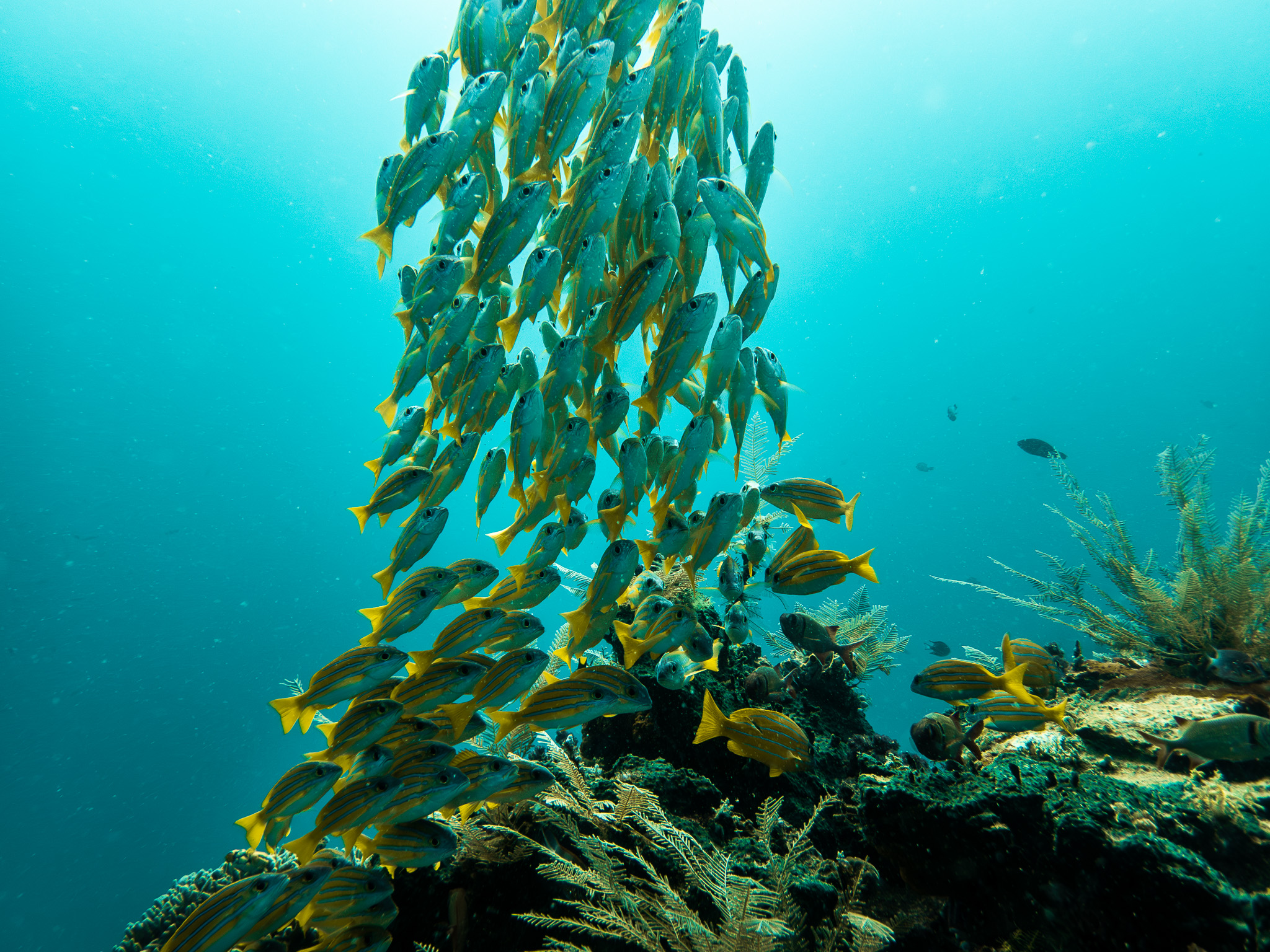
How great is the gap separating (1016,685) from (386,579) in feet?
11.2

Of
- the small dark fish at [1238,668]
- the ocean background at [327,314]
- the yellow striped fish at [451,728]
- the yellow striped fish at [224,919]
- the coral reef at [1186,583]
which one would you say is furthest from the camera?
the ocean background at [327,314]

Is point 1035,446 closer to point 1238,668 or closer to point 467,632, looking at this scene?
point 1238,668

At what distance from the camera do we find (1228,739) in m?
2.38

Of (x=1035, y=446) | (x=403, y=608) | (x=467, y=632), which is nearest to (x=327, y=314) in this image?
(x=1035, y=446)

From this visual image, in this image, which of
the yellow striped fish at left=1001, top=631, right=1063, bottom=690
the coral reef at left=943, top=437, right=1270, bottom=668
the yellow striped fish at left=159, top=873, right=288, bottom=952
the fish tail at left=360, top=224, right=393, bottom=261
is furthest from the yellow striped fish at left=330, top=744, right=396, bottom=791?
the coral reef at left=943, top=437, right=1270, bottom=668

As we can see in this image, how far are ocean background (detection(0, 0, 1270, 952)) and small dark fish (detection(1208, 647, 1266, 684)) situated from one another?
98.0ft

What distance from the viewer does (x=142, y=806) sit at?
34000 millimetres

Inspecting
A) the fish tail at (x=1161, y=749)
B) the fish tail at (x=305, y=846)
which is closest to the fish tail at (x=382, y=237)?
the fish tail at (x=305, y=846)

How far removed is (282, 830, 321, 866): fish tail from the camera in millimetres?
1932

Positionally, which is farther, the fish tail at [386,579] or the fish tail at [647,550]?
the fish tail at [386,579]

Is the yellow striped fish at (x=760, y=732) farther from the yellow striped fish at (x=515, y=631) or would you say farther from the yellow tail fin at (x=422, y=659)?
the yellow tail fin at (x=422, y=659)

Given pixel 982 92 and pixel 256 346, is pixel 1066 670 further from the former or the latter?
pixel 256 346

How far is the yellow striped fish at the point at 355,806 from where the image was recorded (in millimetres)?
1896

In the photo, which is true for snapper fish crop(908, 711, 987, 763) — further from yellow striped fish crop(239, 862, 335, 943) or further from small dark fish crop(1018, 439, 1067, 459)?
small dark fish crop(1018, 439, 1067, 459)
